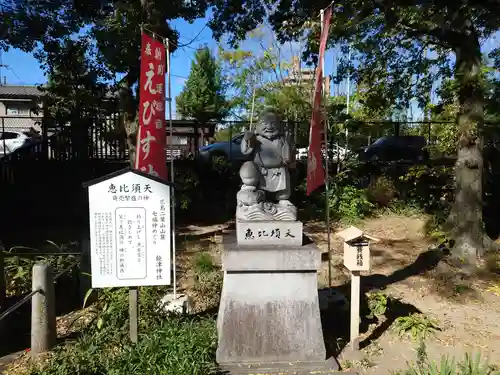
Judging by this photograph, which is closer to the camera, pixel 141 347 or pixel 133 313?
pixel 141 347

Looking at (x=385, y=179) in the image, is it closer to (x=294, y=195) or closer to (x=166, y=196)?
(x=294, y=195)

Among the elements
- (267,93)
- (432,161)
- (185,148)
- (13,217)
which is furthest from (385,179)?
(13,217)

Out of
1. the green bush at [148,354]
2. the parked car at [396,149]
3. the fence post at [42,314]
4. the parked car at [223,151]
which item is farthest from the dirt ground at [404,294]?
the parked car at [396,149]

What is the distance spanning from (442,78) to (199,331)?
814 cm

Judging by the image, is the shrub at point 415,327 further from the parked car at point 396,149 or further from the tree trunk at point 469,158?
the parked car at point 396,149

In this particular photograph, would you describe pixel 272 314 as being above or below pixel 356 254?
below

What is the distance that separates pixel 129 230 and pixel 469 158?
5.40m

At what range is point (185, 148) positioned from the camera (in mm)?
12695

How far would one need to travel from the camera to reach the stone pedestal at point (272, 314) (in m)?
3.56

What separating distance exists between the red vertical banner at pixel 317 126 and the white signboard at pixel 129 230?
6.62 feet

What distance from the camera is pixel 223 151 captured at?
1294 cm

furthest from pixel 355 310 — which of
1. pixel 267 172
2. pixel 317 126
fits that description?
pixel 317 126

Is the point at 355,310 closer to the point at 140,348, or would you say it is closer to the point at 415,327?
the point at 415,327

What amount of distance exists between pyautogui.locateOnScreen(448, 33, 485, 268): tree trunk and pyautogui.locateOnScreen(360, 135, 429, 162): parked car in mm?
7294
